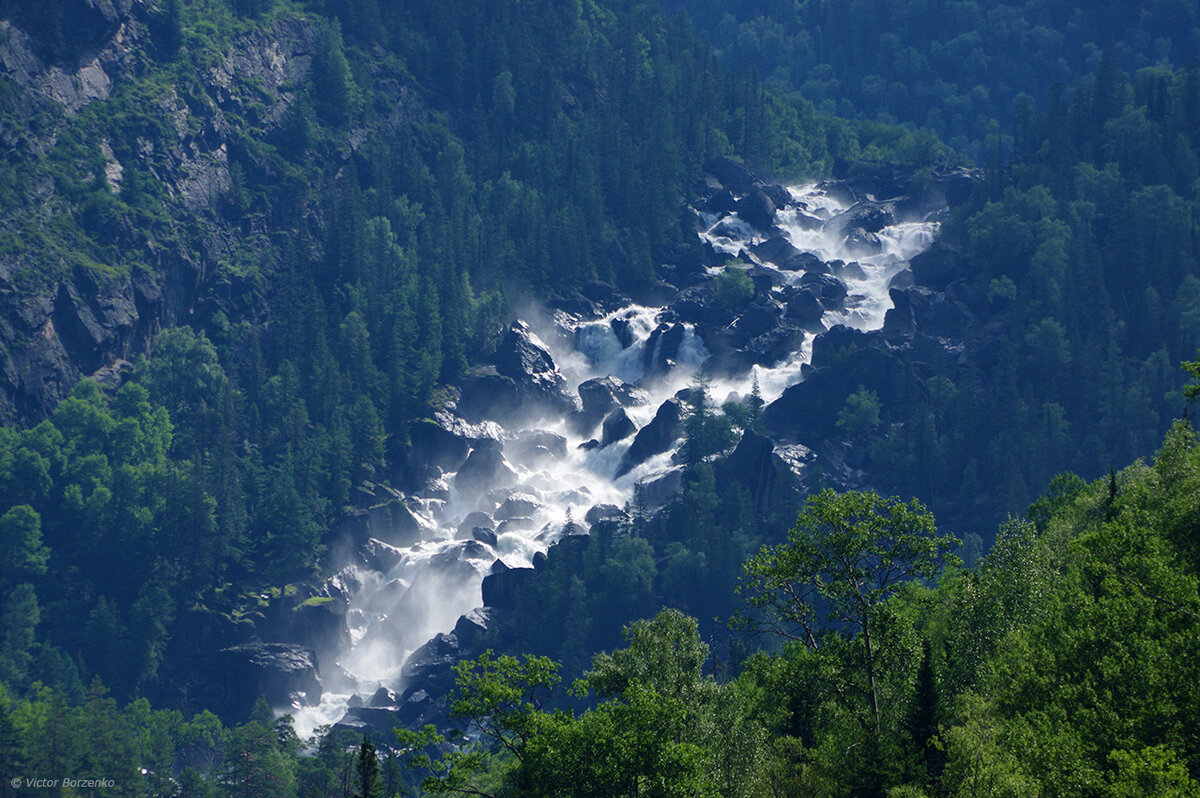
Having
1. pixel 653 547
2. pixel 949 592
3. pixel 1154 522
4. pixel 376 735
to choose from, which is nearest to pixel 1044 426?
pixel 653 547

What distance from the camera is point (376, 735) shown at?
165875mm

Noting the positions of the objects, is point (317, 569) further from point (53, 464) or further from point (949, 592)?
point (949, 592)

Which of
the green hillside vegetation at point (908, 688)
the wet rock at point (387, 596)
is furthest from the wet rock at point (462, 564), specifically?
the green hillside vegetation at point (908, 688)

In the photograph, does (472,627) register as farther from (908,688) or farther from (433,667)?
Answer: (908,688)

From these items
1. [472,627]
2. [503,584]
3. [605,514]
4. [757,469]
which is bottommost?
[472,627]

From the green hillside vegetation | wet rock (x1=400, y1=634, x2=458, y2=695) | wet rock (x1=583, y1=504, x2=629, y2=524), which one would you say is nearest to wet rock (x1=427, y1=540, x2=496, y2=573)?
wet rock (x1=583, y1=504, x2=629, y2=524)

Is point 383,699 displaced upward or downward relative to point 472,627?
downward

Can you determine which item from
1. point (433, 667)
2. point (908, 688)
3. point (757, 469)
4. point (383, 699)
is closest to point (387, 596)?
point (433, 667)

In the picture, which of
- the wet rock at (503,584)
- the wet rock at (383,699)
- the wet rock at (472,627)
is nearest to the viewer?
the wet rock at (383,699)

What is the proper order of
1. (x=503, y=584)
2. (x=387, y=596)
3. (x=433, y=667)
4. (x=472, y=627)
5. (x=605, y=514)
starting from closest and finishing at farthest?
(x=433, y=667), (x=472, y=627), (x=503, y=584), (x=605, y=514), (x=387, y=596)

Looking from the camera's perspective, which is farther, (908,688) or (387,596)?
(387,596)

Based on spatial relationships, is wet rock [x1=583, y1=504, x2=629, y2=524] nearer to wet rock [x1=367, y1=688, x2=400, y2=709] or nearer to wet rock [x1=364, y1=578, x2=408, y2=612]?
wet rock [x1=364, y1=578, x2=408, y2=612]

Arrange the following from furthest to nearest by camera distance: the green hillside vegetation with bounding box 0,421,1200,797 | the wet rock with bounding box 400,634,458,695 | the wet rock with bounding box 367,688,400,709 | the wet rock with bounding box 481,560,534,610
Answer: the wet rock with bounding box 481,560,534,610 → the wet rock with bounding box 367,688,400,709 → the wet rock with bounding box 400,634,458,695 → the green hillside vegetation with bounding box 0,421,1200,797

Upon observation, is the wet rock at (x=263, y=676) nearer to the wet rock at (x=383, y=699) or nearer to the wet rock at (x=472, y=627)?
the wet rock at (x=383, y=699)
